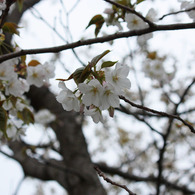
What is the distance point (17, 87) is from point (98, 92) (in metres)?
0.50

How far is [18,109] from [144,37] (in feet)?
2.40

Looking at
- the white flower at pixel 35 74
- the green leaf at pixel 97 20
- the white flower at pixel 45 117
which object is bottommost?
the white flower at pixel 35 74

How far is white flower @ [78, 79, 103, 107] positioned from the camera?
0.71 m

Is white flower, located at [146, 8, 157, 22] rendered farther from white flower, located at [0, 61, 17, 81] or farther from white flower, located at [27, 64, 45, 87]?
white flower, located at [0, 61, 17, 81]

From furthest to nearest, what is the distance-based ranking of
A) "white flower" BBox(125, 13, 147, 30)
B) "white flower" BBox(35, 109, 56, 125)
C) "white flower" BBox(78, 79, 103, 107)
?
"white flower" BBox(35, 109, 56, 125), "white flower" BBox(125, 13, 147, 30), "white flower" BBox(78, 79, 103, 107)

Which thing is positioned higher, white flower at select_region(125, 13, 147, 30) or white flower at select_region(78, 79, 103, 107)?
white flower at select_region(125, 13, 147, 30)

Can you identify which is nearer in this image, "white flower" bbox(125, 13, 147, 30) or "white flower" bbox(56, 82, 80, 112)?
"white flower" bbox(56, 82, 80, 112)

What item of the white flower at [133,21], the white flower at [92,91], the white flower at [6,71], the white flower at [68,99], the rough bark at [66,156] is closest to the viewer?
the white flower at [92,91]

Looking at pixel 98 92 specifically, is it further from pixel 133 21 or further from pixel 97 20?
pixel 133 21

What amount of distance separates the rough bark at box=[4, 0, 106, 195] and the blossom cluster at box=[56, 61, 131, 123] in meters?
1.63

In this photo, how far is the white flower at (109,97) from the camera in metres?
0.73

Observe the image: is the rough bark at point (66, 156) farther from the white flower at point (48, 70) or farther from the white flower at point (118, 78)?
the white flower at point (118, 78)

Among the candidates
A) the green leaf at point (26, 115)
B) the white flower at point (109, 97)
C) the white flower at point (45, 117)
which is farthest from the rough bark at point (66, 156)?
the white flower at point (109, 97)

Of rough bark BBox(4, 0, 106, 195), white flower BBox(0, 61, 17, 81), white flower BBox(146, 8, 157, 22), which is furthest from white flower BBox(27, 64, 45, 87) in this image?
rough bark BBox(4, 0, 106, 195)
